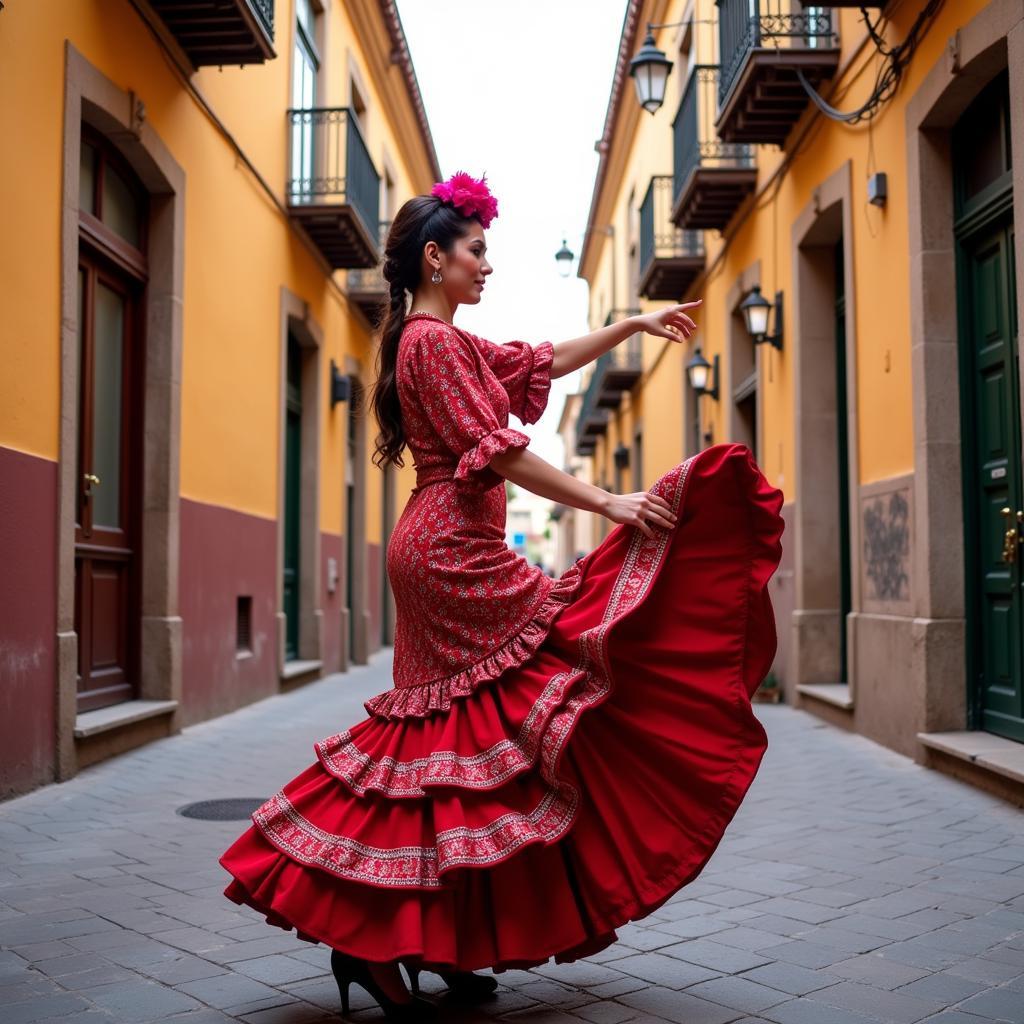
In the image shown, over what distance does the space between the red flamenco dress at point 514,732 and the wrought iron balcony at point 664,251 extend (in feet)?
39.2

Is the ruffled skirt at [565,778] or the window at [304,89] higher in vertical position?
the window at [304,89]

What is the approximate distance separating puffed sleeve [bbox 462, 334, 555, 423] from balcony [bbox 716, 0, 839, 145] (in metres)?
6.65

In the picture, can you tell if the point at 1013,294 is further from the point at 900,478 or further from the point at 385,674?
the point at 385,674

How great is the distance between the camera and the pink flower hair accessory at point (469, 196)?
127 inches

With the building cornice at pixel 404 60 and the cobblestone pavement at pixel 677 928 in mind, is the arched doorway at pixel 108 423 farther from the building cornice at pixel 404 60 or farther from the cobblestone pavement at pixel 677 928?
the building cornice at pixel 404 60

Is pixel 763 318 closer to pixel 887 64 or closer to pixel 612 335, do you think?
pixel 887 64

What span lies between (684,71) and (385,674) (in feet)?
29.0

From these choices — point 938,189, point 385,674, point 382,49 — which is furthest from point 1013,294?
point 382,49

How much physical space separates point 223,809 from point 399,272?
11.5ft

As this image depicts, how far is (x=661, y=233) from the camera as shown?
17.0m

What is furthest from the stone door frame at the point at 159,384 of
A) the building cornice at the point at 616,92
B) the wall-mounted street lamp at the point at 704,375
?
the building cornice at the point at 616,92

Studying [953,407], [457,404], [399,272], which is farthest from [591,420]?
[457,404]

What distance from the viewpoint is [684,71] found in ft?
53.3

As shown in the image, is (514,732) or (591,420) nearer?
(514,732)
